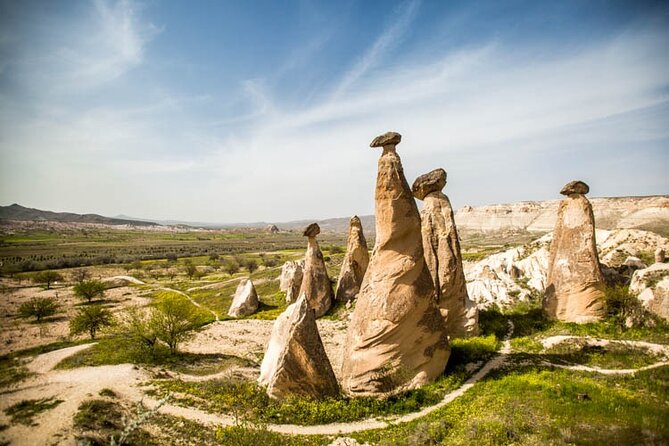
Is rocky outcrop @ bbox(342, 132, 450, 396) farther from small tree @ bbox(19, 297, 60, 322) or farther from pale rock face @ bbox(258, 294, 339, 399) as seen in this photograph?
small tree @ bbox(19, 297, 60, 322)

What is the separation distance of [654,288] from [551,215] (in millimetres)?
124065

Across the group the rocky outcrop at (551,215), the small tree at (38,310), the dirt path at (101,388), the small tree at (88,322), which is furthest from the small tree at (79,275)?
the rocky outcrop at (551,215)

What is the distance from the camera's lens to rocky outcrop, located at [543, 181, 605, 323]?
68.3 ft

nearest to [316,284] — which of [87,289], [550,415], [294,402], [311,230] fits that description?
[311,230]

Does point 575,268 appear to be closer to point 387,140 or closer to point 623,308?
point 623,308

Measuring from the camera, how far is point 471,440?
32.0 ft

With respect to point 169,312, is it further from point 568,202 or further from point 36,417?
point 568,202

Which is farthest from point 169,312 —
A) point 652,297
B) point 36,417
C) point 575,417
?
point 652,297

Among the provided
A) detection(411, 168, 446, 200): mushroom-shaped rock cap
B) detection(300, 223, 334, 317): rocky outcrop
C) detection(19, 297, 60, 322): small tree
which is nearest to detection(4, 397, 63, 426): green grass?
detection(300, 223, 334, 317): rocky outcrop

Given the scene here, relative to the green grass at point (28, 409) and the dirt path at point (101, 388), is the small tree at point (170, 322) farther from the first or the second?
the green grass at point (28, 409)

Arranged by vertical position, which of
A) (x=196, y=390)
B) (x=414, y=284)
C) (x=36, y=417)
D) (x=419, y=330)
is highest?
(x=414, y=284)

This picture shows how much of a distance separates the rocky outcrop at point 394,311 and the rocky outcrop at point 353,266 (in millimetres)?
17512

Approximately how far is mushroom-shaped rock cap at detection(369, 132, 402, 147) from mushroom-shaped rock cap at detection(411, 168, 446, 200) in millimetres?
7684

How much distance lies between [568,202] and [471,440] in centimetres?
1946
